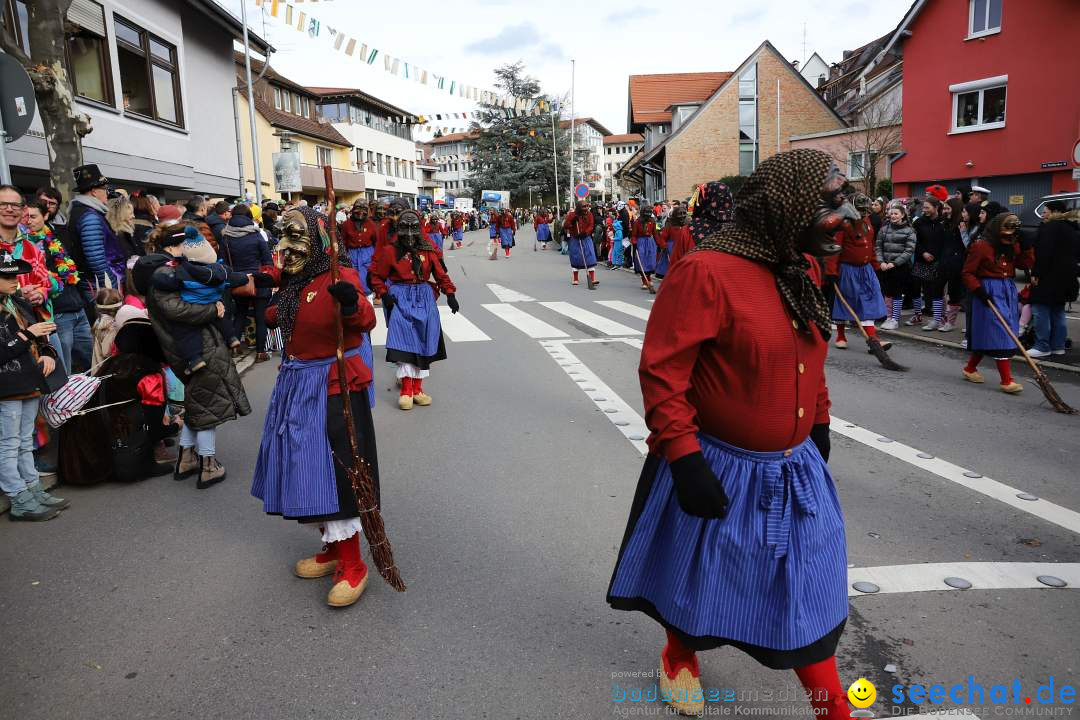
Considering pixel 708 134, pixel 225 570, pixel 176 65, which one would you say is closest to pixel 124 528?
pixel 225 570

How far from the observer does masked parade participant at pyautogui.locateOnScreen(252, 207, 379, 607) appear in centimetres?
360

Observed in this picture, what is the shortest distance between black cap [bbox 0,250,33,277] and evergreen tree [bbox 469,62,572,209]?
230ft

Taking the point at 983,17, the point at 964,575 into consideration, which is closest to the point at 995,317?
the point at 964,575

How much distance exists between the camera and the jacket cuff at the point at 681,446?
7.41 ft

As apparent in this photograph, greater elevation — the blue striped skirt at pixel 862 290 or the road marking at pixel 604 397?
the blue striped skirt at pixel 862 290

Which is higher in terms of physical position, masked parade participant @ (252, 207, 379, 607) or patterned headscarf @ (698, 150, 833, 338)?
patterned headscarf @ (698, 150, 833, 338)

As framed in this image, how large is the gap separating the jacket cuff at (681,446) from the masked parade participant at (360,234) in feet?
40.1

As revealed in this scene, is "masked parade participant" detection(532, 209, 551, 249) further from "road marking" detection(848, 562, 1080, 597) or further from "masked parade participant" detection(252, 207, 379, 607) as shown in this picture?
"road marking" detection(848, 562, 1080, 597)

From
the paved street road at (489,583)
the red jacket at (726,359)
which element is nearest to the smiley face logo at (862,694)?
the paved street road at (489,583)

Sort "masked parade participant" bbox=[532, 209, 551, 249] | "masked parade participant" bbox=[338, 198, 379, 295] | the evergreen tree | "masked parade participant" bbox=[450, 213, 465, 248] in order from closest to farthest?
"masked parade participant" bbox=[338, 198, 379, 295]
"masked parade participant" bbox=[532, 209, 551, 249]
"masked parade participant" bbox=[450, 213, 465, 248]
the evergreen tree

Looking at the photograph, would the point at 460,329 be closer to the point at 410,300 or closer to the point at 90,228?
the point at 410,300

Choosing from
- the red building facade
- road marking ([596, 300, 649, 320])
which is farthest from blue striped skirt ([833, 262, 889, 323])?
the red building facade

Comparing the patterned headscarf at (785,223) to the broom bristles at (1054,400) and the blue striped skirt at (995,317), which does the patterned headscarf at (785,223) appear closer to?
the broom bristles at (1054,400)

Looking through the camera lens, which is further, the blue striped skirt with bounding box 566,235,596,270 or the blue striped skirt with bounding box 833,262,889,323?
the blue striped skirt with bounding box 566,235,596,270
